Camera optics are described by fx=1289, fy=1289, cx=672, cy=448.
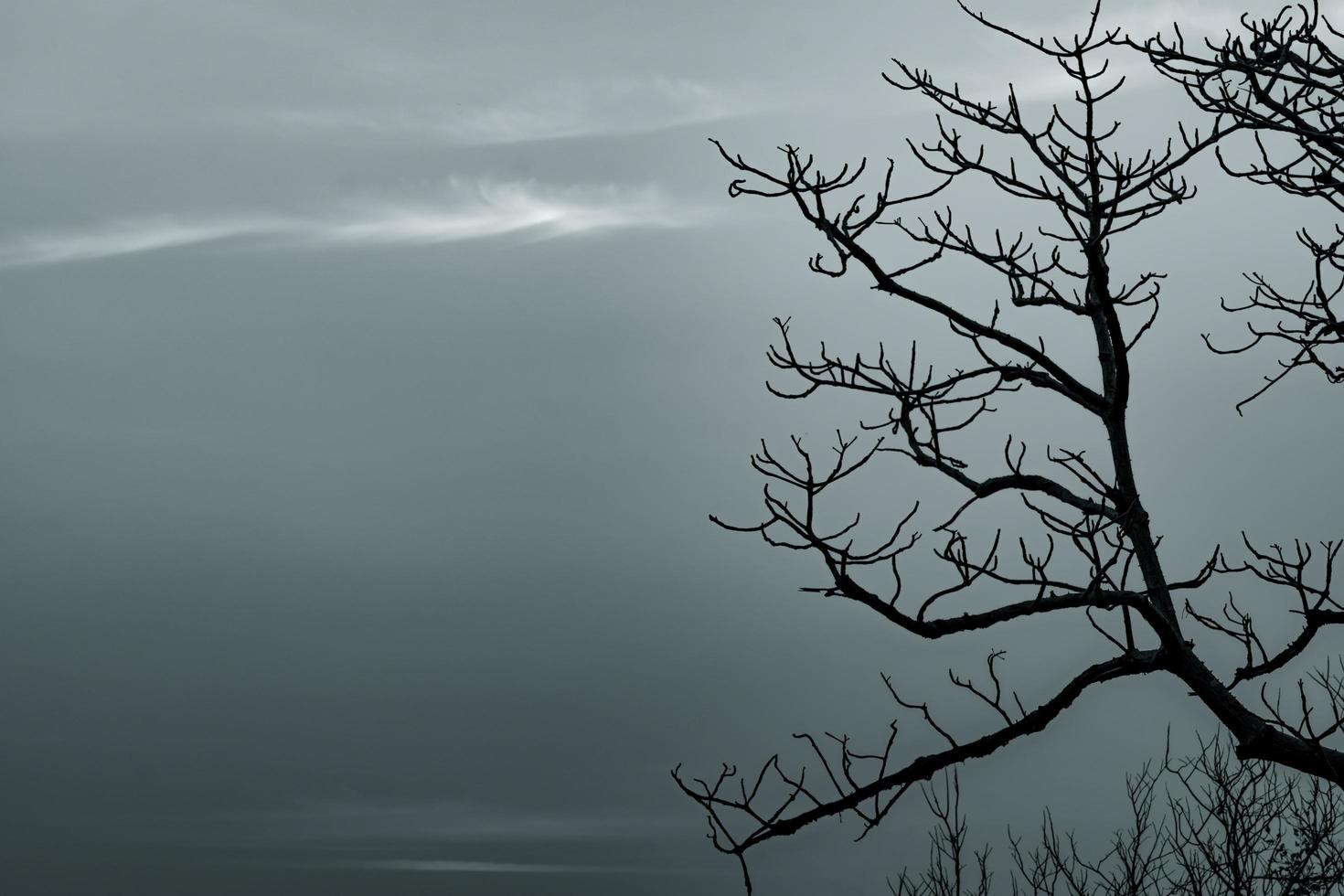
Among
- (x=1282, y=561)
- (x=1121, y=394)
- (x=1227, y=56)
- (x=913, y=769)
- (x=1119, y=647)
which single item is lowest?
(x=913, y=769)

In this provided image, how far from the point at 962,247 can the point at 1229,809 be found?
11.2m

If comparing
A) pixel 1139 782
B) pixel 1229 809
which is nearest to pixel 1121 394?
pixel 1229 809

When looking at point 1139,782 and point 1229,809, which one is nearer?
point 1229,809

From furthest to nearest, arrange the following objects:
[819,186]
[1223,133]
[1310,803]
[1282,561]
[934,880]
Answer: [934,880], [1310,803], [1223,133], [1282,561], [819,186]

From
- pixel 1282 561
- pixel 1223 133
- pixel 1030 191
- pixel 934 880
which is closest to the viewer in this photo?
pixel 1282 561

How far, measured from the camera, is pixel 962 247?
7.69 metres

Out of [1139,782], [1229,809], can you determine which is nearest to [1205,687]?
[1229,809]

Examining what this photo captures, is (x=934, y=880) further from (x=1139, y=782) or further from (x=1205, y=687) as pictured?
(x=1205, y=687)

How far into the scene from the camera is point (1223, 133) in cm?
689

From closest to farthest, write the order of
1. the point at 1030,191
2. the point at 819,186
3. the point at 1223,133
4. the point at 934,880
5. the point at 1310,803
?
1. the point at 819,186
2. the point at 1223,133
3. the point at 1030,191
4. the point at 1310,803
5. the point at 934,880

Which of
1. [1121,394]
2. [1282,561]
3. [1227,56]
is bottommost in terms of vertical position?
[1282,561]

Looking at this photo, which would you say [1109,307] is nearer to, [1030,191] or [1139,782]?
[1030,191]

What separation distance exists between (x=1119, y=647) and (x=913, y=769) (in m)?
1.14

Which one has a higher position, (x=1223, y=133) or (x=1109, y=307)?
(x=1223, y=133)
